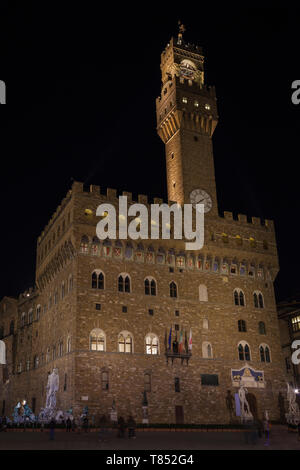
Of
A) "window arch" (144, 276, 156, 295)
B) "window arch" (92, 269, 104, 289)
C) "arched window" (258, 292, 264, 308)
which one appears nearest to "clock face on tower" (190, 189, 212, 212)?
"window arch" (144, 276, 156, 295)

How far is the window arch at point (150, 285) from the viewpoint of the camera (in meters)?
46.2

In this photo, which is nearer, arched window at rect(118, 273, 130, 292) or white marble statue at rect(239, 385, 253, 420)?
white marble statue at rect(239, 385, 253, 420)

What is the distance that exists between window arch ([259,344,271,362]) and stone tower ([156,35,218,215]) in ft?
45.5

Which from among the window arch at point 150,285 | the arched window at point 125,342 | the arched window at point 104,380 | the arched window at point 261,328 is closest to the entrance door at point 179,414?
the arched window at point 125,342

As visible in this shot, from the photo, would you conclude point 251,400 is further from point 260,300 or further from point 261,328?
point 260,300

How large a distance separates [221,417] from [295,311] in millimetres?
19733

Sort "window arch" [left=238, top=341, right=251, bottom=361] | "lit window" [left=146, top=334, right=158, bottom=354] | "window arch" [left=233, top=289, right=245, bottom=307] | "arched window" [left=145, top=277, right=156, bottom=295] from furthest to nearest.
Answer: "window arch" [left=233, top=289, right=245, bottom=307], "window arch" [left=238, top=341, right=251, bottom=361], "arched window" [left=145, top=277, right=156, bottom=295], "lit window" [left=146, top=334, right=158, bottom=354]

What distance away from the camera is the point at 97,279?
146ft

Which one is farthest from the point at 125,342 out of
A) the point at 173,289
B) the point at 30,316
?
the point at 30,316

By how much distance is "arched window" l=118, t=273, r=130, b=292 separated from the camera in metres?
45.3

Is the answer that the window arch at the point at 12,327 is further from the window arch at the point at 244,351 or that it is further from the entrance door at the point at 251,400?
the entrance door at the point at 251,400

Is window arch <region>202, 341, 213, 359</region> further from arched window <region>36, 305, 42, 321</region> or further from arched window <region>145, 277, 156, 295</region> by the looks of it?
arched window <region>36, 305, 42, 321</region>

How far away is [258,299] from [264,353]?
5291 millimetres
